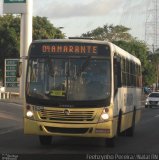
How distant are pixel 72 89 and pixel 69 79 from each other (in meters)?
0.30

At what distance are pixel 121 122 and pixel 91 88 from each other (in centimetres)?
255

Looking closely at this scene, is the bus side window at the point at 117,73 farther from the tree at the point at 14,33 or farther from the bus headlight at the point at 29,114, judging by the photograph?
the tree at the point at 14,33

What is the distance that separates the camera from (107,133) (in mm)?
16016

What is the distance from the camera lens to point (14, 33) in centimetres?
8206

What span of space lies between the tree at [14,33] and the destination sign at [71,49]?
64.8 meters

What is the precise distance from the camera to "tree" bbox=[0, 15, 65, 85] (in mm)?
81812

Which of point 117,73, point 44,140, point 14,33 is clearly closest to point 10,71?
point 14,33

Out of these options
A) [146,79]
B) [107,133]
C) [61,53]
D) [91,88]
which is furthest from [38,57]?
[146,79]

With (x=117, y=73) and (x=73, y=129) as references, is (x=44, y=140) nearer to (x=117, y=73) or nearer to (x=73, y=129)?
(x=73, y=129)

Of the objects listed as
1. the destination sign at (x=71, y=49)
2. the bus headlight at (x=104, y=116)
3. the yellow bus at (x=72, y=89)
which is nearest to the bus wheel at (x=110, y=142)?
the yellow bus at (x=72, y=89)

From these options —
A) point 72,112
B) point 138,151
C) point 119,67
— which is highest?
point 119,67

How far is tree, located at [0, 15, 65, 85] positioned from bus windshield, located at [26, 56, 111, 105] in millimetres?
64939

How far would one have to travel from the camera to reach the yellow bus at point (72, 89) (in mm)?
15992

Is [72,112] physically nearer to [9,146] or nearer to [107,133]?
[107,133]
